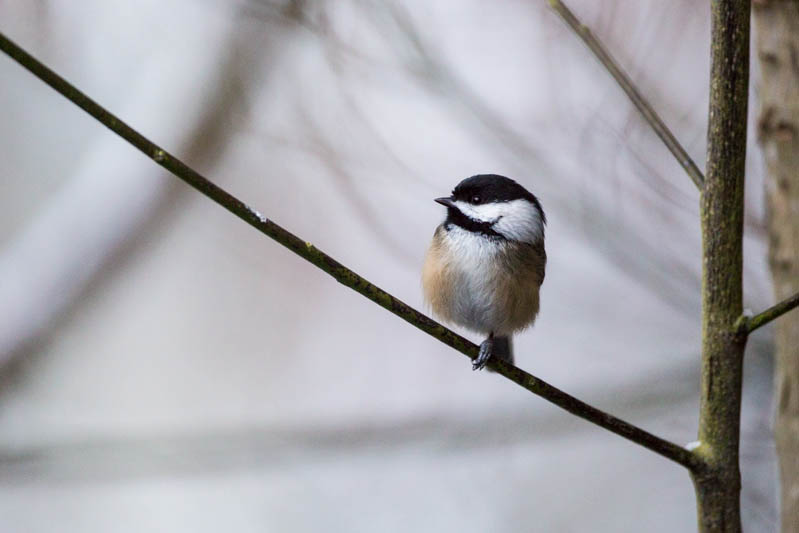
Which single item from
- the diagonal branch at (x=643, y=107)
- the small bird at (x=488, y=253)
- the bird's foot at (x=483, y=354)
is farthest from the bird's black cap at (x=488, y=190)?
the diagonal branch at (x=643, y=107)

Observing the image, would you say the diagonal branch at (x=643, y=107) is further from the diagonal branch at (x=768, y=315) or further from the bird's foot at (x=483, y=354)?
the bird's foot at (x=483, y=354)

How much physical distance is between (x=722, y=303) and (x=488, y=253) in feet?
2.97

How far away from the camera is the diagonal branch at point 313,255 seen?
1.03 meters

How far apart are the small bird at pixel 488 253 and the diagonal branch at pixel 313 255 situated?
0.77 metres

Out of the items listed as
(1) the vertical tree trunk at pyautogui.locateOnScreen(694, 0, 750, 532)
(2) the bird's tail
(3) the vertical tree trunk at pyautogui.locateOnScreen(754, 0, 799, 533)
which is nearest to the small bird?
(2) the bird's tail

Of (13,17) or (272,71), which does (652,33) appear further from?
(13,17)

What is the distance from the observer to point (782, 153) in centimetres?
238

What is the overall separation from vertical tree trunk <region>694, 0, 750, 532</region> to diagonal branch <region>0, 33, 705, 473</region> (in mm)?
58

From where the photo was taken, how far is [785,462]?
2.18m

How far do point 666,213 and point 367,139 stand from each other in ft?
3.97

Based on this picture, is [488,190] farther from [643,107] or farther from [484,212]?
[643,107]

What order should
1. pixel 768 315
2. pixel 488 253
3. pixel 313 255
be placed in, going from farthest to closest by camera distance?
pixel 488 253 → pixel 768 315 → pixel 313 255

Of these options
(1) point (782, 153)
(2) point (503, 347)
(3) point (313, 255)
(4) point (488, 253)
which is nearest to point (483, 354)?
(4) point (488, 253)

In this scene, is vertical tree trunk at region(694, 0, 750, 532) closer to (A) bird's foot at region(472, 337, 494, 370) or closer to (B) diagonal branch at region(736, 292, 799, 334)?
(B) diagonal branch at region(736, 292, 799, 334)
